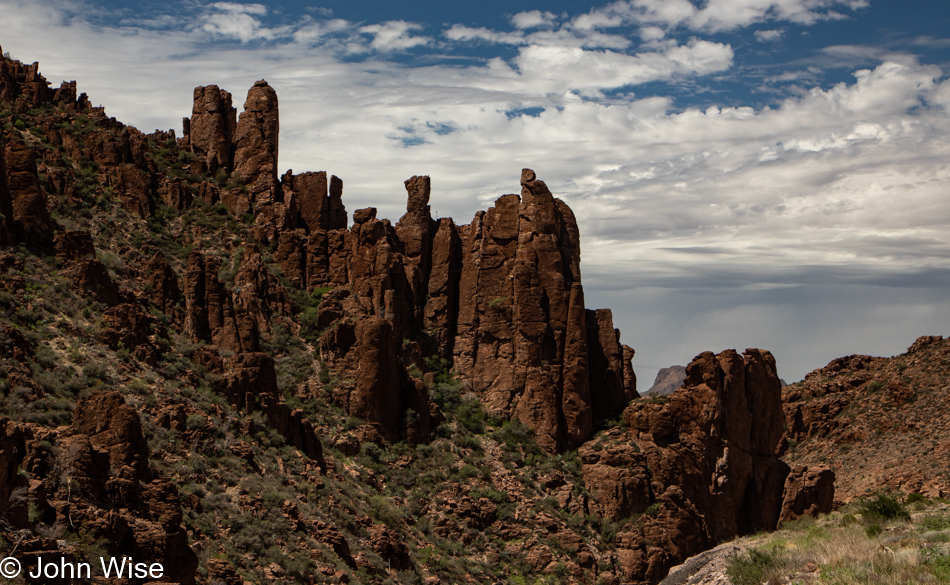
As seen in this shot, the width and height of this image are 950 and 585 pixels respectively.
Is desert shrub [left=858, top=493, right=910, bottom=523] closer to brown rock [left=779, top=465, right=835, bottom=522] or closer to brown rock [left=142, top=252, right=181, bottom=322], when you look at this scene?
brown rock [left=779, top=465, right=835, bottom=522]

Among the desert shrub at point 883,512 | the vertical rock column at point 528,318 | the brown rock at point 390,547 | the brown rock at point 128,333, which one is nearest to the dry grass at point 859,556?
the desert shrub at point 883,512

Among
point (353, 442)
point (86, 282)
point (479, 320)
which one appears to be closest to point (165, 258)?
point (86, 282)

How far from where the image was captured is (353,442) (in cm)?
6134

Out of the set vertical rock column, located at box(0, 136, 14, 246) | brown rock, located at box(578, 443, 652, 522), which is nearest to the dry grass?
brown rock, located at box(578, 443, 652, 522)

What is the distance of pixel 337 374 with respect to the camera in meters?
64.5

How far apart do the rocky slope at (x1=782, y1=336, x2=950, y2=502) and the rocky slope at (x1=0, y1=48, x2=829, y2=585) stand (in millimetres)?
12417

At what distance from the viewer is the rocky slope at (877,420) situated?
77625 mm

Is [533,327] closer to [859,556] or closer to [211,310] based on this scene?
[211,310]

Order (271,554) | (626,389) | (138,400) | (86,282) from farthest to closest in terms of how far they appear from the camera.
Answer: (626,389) < (86,282) < (138,400) < (271,554)

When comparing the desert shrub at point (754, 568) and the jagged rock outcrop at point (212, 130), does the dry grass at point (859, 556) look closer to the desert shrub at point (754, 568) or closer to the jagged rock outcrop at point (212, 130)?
the desert shrub at point (754, 568)

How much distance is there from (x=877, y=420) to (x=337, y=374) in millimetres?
51354

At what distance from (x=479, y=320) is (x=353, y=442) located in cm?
1587

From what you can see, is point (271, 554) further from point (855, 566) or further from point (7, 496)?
point (855, 566)

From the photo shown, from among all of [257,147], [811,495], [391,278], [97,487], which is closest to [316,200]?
[257,147]
